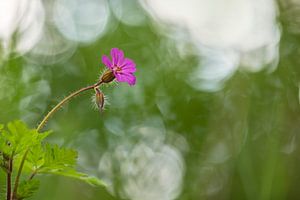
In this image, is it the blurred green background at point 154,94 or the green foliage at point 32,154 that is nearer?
the green foliage at point 32,154

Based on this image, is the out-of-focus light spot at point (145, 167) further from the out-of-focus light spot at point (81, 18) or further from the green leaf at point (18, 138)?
the green leaf at point (18, 138)

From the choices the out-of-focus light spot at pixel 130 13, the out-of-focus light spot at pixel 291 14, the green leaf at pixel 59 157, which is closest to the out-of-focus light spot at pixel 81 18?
the out-of-focus light spot at pixel 130 13

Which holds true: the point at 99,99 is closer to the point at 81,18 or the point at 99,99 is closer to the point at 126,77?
the point at 126,77

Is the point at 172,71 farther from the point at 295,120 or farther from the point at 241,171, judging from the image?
the point at 241,171

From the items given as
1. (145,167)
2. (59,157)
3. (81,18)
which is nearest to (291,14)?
(145,167)

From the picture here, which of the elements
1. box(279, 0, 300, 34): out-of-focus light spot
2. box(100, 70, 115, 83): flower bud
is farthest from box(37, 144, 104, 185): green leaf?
box(279, 0, 300, 34): out-of-focus light spot

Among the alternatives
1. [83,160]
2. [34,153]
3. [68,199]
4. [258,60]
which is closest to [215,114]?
[258,60]
